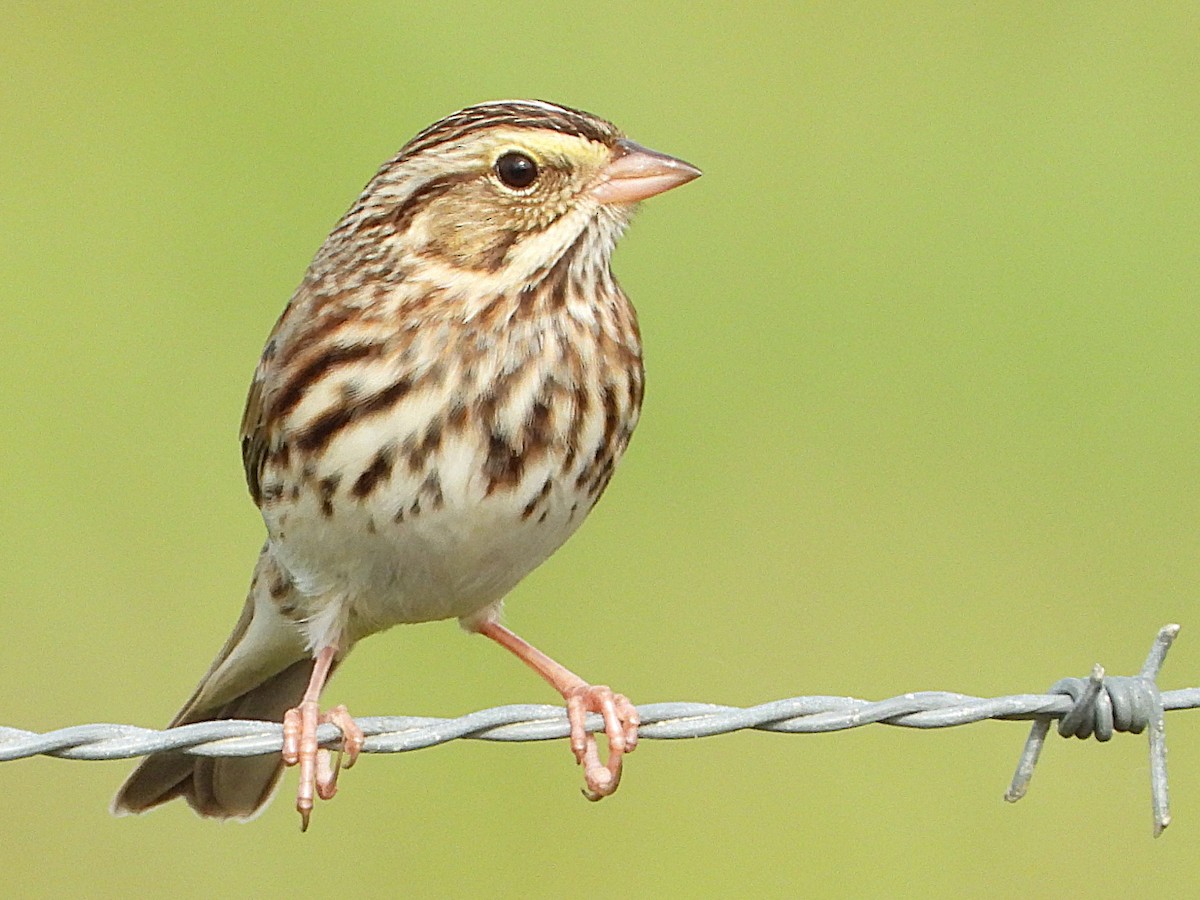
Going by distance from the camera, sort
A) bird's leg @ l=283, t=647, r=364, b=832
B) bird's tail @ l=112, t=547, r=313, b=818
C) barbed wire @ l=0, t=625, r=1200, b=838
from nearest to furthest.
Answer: barbed wire @ l=0, t=625, r=1200, b=838
bird's leg @ l=283, t=647, r=364, b=832
bird's tail @ l=112, t=547, r=313, b=818

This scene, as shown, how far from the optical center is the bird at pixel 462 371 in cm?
477

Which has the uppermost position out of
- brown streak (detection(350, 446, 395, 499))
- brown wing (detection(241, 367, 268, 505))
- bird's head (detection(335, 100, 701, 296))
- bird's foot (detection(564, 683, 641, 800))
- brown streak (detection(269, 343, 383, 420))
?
bird's head (detection(335, 100, 701, 296))

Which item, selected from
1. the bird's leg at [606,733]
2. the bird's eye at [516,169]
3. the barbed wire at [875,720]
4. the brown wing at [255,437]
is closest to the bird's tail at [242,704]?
the brown wing at [255,437]

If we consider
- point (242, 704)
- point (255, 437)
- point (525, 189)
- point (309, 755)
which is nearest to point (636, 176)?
point (525, 189)

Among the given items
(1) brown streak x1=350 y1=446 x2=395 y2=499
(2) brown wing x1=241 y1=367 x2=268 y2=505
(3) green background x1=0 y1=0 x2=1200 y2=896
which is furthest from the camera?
(3) green background x1=0 y1=0 x2=1200 y2=896

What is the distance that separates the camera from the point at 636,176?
15.9ft

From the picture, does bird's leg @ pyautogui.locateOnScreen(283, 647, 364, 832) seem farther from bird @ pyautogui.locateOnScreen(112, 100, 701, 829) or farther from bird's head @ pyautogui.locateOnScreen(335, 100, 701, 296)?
bird's head @ pyautogui.locateOnScreen(335, 100, 701, 296)

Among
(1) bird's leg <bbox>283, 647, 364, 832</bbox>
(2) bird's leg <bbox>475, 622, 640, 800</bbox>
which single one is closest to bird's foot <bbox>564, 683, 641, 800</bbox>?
(2) bird's leg <bbox>475, 622, 640, 800</bbox>

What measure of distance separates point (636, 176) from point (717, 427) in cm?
395

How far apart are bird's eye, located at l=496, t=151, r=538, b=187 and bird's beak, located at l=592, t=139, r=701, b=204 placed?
135mm

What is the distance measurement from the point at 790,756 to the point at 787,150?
134 inches

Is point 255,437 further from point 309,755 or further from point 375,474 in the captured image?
point 309,755

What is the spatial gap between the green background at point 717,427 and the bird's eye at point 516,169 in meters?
3.08

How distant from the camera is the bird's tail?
5508mm
